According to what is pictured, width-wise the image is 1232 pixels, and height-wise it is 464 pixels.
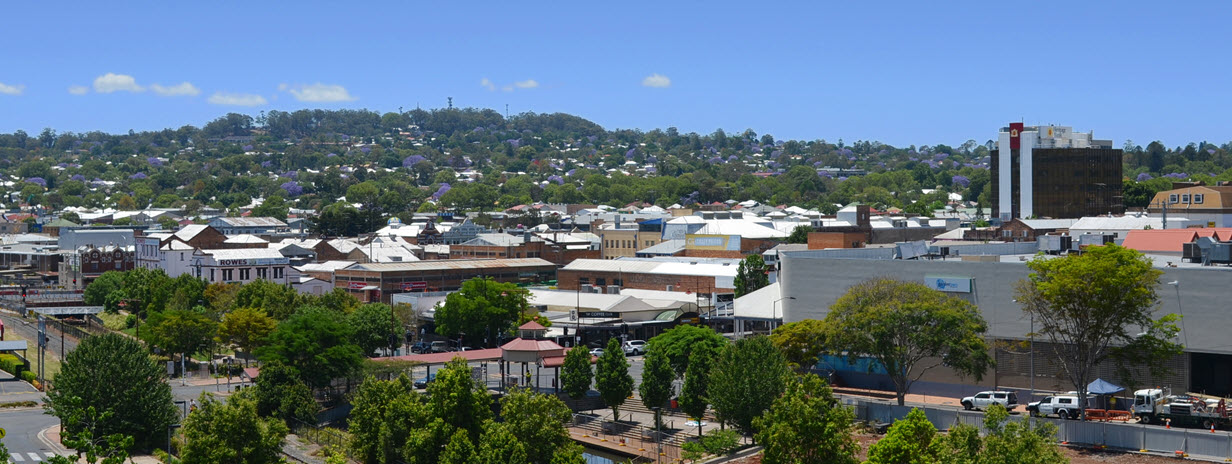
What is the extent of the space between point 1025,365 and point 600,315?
3188 cm

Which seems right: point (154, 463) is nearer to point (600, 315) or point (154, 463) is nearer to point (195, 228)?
point (600, 315)

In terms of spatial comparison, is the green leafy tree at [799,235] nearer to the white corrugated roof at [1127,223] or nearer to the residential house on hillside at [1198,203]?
the white corrugated roof at [1127,223]

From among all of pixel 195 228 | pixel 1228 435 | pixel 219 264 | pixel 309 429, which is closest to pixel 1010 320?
pixel 1228 435

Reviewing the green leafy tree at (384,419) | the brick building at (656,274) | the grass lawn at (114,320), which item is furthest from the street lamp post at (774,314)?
the grass lawn at (114,320)

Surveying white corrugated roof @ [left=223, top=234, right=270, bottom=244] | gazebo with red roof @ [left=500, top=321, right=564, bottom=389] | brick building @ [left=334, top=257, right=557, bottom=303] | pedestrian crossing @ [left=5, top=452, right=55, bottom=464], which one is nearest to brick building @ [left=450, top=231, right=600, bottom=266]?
brick building @ [left=334, top=257, right=557, bottom=303]

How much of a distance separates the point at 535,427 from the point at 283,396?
61.3ft

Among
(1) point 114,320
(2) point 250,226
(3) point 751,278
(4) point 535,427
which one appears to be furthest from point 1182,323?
(2) point 250,226

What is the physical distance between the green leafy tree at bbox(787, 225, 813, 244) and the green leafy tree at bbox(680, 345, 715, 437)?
209 ft

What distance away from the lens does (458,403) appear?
1644 inches

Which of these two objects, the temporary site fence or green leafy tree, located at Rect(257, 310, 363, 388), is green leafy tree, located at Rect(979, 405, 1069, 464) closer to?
the temporary site fence

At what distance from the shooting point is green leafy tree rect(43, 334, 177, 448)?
48.3 metres

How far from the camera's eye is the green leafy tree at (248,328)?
70.1 m

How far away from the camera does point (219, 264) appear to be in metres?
104

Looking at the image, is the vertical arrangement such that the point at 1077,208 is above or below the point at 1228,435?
above
